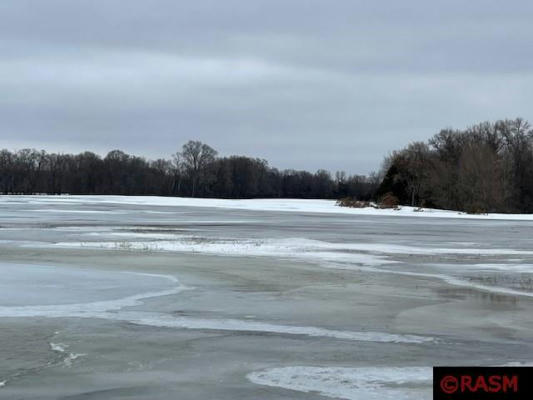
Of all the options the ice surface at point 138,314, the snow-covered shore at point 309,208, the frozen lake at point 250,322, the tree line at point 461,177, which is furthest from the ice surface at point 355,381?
the tree line at point 461,177

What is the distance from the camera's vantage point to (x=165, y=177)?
18225cm

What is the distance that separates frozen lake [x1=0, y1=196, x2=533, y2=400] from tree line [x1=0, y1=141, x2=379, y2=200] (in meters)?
147

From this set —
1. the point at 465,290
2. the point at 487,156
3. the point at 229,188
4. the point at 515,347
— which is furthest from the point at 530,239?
the point at 229,188

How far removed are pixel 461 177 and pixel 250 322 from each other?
74.8 meters

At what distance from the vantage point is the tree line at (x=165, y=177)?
172m

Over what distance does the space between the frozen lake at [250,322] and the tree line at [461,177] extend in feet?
180

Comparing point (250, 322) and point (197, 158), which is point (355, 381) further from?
point (197, 158)

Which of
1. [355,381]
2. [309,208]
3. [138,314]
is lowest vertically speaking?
[138,314]

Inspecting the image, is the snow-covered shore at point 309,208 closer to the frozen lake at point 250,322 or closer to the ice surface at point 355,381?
the frozen lake at point 250,322

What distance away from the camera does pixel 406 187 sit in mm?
→ 86125

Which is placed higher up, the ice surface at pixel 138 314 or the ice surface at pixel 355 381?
the ice surface at pixel 355 381

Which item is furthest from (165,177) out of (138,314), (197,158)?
(138,314)

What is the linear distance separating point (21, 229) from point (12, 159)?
15779 centimetres

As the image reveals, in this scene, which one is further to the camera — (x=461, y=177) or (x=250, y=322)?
(x=461, y=177)
